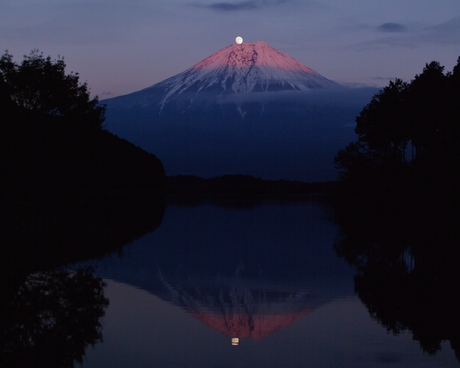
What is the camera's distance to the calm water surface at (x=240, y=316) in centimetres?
804

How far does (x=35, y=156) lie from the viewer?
38.3m

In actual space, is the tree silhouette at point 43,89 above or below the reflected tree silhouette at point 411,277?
above

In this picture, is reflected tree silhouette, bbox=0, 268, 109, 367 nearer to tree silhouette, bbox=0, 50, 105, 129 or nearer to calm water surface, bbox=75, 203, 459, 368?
calm water surface, bbox=75, 203, 459, 368

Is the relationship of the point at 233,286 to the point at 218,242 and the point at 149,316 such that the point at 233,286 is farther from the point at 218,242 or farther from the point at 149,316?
the point at 218,242

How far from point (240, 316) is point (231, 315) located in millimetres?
152

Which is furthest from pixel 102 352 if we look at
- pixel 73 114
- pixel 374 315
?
pixel 73 114

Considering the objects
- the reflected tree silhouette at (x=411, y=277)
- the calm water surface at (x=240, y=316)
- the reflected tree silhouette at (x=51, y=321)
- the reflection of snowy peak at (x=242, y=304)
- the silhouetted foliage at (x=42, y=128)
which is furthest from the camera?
the silhouetted foliage at (x=42, y=128)

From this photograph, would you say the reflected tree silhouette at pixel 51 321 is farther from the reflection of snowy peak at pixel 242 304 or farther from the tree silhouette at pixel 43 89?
the tree silhouette at pixel 43 89

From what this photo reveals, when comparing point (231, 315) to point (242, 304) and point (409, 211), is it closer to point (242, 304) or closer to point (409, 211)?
point (242, 304)

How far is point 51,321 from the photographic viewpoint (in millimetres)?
9547

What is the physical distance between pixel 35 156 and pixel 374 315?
3071 centimetres

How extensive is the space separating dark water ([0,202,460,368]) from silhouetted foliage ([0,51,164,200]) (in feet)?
69.6

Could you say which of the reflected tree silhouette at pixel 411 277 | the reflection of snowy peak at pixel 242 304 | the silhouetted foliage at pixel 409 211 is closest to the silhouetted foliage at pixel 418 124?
the silhouetted foliage at pixel 409 211

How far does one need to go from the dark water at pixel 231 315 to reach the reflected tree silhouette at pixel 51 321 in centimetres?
2
